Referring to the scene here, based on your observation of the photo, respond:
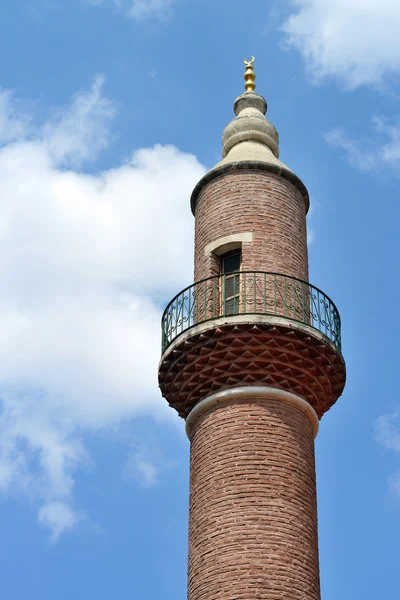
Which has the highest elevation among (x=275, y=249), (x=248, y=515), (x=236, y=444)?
(x=275, y=249)

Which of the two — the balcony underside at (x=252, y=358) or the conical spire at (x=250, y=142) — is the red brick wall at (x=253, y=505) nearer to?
the balcony underside at (x=252, y=358)

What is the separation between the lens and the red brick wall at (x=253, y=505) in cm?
1611

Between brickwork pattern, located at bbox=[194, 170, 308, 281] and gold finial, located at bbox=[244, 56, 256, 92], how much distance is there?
336 centimetres

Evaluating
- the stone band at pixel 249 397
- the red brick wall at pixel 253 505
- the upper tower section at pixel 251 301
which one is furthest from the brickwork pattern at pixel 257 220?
the red brick wall at pixel 253 505

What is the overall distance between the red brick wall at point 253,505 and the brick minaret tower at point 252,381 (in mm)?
19

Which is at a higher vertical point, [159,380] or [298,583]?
[159,380]

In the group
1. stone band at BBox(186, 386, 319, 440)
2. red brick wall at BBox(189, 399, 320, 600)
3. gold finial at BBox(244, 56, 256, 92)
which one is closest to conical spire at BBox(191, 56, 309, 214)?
gold finial at BBox(244, 56, 256, 92)

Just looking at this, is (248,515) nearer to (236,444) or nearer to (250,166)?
(236,444)

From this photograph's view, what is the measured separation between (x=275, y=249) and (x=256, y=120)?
357cm

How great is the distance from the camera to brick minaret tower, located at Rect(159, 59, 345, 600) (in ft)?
53.8

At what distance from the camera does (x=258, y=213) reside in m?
19.7

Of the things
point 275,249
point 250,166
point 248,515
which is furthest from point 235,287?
point 248,515

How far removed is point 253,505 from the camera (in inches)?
654

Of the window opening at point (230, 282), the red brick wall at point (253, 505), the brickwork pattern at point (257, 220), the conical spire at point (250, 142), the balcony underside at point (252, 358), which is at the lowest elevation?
the red brick wall at point (253, 505)
